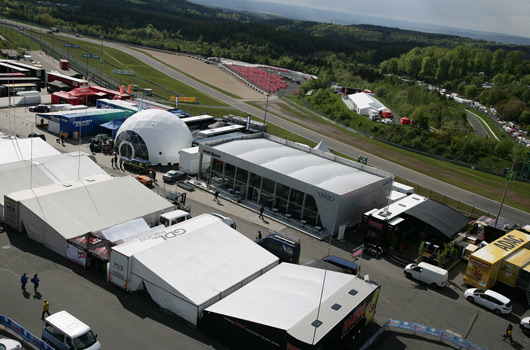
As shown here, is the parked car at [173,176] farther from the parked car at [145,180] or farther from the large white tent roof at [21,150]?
the large white tent roof at [21,150]

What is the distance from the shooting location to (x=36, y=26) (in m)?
138

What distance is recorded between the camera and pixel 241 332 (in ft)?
65.5

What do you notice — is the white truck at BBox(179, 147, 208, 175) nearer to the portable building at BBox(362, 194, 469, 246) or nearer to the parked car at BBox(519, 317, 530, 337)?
the portable building at BBox(362, 194, 469, 246)

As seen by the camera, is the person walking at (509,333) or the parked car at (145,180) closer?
the person walking at (509,333)

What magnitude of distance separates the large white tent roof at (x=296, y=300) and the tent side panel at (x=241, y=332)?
0.21 m

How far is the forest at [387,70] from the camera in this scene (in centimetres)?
7188

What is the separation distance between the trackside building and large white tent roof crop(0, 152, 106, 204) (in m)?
10.1

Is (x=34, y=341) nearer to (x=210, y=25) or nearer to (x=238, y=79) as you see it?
(x=238, y=79)

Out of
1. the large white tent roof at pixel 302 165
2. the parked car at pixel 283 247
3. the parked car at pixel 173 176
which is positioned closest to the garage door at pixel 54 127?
the parked car at pixel 173 176

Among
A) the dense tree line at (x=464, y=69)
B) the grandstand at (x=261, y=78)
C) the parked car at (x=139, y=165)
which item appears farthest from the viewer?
the dense tree line at (x=464, y=69)

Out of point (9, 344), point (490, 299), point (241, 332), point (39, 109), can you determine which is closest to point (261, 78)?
point (39, 109)

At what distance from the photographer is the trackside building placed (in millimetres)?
34750

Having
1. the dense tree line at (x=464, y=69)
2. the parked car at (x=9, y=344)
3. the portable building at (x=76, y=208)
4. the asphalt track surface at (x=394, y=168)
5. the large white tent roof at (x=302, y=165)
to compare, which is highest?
the dense tree line at (x=464, y=69)

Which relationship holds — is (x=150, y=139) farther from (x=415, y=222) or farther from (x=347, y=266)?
(x=415, y=222)
